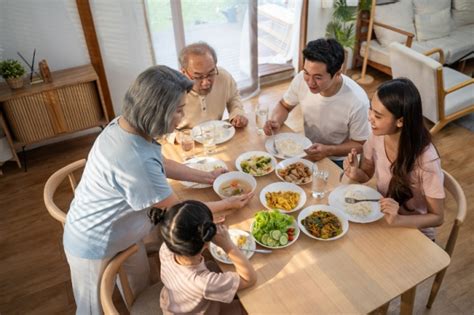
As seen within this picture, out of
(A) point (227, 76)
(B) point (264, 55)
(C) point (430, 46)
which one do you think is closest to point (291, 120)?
(B) point (264, 55)

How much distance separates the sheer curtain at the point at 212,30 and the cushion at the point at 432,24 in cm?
207

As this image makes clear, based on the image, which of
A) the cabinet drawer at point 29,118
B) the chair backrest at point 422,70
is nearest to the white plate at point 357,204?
the chair backrest at point 422,70

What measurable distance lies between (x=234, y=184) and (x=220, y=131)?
52 centimetres

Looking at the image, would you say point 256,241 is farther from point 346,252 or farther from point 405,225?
point 405,225

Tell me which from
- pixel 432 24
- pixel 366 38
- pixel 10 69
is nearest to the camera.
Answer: pixel 10 69

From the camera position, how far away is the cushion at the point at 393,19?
15.1 feet

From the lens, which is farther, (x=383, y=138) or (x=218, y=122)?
(x=218, y=122)

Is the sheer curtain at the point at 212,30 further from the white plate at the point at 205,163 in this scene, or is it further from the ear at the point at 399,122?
the ear at the point at 399,122

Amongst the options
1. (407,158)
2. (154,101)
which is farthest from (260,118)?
(154,101)

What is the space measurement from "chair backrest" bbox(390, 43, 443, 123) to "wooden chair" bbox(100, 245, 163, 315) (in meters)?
2.83

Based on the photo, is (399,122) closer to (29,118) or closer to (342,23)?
(29,118)

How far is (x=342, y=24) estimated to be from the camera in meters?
4.69

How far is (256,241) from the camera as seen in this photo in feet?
5.25

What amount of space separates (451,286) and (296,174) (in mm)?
1288
